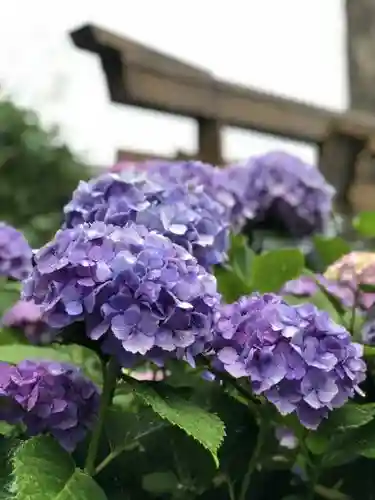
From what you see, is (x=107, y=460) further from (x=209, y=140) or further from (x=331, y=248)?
(x=209, y=140)

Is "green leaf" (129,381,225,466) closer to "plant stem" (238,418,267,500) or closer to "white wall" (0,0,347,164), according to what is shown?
"plant stem" (238,418,267,500)

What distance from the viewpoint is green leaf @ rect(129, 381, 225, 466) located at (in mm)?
446

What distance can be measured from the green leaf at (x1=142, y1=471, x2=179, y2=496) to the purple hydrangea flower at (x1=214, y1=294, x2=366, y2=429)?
98 mm

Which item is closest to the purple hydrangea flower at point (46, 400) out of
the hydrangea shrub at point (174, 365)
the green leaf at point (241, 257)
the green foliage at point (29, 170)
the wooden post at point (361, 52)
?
the hydrangea shrub at point (174, 365)

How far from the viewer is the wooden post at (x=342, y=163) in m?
1.58

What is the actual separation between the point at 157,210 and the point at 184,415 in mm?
157

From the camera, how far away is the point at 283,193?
93cm

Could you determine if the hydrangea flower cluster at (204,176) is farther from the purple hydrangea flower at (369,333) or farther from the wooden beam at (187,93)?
→ the wooden beam at (187,93)

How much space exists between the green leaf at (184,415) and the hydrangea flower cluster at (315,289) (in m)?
0.19

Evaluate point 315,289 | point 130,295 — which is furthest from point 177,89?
point 130,295

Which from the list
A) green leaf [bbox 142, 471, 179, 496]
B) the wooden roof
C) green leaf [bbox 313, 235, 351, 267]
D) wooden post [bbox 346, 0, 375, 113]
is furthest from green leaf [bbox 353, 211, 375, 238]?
wooden post [bbox 346, 0, 375, 113]

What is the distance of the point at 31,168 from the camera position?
2139 mm

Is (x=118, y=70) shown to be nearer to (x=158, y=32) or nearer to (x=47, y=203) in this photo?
(x=47, y=203)

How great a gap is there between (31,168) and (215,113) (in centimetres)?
69
